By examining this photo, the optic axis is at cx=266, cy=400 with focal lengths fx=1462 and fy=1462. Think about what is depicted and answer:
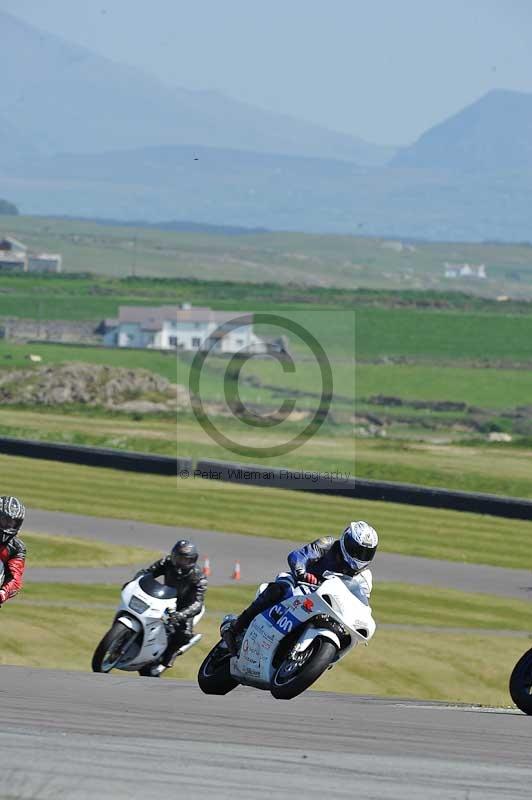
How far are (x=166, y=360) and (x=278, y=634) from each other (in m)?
104

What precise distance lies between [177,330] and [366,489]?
88676 mm

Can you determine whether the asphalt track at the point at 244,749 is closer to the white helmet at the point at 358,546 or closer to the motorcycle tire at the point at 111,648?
the white helmet at the point at 358,546

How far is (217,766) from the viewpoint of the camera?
23.9ft

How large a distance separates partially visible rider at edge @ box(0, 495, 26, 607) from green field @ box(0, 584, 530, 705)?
260 inches

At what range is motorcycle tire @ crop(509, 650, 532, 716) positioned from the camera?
11211mm

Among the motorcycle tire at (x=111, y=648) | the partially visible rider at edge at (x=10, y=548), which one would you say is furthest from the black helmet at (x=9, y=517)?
the motorcycle tire at (x=111, y=648)

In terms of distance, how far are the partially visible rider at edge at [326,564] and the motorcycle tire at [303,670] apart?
57 cm

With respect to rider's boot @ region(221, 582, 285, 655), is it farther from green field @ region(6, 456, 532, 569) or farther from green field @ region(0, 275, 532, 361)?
green field @ region(0, 275, 532, 361)

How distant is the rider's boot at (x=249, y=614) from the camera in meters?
12.2

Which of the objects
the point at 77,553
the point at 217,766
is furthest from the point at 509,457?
the point at 217,766

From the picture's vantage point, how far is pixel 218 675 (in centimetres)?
1321

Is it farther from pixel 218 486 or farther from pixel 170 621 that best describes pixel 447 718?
pixel 218 486

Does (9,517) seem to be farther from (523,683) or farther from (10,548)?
(523,683)

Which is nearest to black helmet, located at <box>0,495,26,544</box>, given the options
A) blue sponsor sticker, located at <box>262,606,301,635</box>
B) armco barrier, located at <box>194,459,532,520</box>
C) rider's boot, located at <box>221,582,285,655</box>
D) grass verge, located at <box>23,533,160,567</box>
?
rider's boot, located at <box>221,582,285,655</box>
